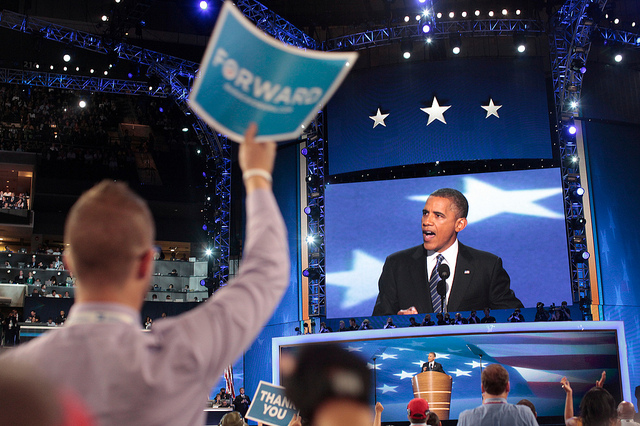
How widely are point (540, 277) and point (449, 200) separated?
108 inches

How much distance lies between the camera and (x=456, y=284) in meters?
14.8

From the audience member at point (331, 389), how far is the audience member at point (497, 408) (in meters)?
1.54

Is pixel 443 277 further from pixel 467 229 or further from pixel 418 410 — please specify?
pixel 418 410

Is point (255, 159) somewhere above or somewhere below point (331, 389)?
above

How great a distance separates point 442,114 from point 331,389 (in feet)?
49.5

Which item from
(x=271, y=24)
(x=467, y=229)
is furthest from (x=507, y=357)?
(x=271, y=24)

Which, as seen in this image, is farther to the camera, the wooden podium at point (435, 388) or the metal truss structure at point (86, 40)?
the metal truss structure at point (86, 40)

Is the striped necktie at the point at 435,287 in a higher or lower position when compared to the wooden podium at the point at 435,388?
higher

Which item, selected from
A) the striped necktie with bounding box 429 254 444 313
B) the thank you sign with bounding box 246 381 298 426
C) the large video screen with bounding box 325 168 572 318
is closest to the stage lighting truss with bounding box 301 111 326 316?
the large video screen with bounding box 325 168 572 318

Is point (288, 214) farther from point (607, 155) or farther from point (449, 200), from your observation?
point (607, 155)

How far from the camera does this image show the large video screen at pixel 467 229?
1421 centimetres

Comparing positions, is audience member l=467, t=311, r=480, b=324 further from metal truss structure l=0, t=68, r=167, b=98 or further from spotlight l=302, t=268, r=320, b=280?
metal truss structure l=0, t=68, r=167, b=98

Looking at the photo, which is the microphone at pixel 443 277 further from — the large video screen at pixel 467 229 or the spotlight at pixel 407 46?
the spotlight at pixel 407 46

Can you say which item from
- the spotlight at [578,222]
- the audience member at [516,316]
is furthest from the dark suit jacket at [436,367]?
the spotlight at [578,222]
